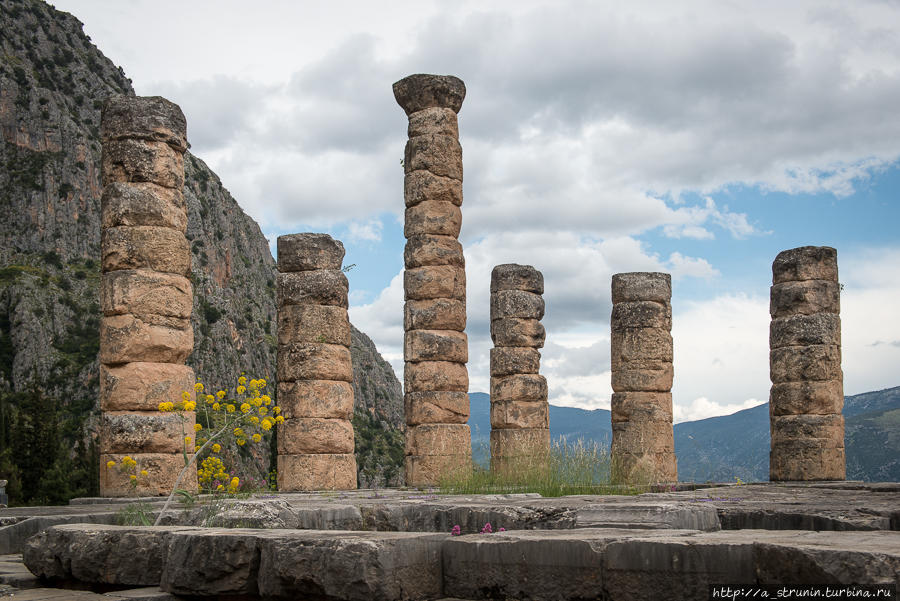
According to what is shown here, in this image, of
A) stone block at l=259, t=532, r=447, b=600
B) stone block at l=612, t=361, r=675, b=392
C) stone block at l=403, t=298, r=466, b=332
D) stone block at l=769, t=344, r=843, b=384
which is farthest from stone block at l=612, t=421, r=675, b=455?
stone block at l=259, t=532, r=447, b=600

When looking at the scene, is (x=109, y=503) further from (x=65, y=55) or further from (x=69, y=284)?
(x=65, y=55)

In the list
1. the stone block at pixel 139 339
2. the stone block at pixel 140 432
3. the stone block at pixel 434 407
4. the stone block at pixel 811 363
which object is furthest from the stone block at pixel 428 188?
the stone block at pixel 140 432

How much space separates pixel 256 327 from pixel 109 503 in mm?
68424

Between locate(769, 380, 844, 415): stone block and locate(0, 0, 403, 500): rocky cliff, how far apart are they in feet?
137

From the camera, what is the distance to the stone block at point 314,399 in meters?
15.8

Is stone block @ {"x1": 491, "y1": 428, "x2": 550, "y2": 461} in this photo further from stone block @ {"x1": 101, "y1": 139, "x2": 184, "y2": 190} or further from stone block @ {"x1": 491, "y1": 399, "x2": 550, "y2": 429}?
stone block @ {"x1": 101, "y1": 139, "x2": 184, "y2": 190}

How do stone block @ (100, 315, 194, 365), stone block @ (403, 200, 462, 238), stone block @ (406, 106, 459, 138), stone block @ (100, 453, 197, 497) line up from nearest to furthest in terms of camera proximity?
1. stone block @ (100, 453, 197, 497)
2. stone block @ (100, 315, 194, 365)
3. stone block @ (403, 200, 462, 238)
4. stone block @ (406, 106, 459, 138)

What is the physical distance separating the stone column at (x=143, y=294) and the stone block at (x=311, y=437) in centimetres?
248

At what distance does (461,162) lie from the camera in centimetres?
1912

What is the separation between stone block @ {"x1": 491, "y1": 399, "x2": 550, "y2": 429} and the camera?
2086cm

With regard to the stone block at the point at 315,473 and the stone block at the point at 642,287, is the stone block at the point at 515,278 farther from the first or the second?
the stone block at the point at 315,473

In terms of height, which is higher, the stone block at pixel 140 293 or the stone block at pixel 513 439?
the stone block at pixel 140 293

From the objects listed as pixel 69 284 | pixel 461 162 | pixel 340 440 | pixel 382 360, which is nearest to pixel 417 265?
pixel 461 162

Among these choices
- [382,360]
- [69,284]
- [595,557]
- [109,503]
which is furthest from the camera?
[382,360]
